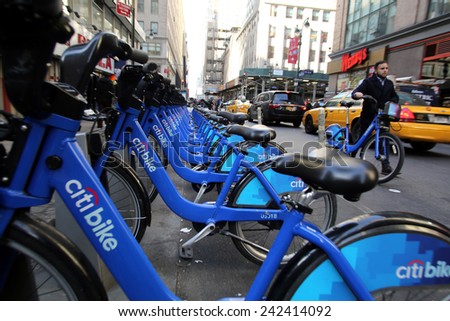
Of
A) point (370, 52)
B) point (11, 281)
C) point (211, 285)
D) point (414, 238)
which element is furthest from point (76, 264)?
point (370, 52)

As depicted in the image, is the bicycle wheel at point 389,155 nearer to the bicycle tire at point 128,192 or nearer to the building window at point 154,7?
the bicycle tire at point 128,192

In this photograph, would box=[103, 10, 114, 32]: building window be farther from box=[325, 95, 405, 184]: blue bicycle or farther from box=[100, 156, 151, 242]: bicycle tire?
box=[100, 156, 151, 242]: bicycle tire

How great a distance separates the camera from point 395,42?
18391 mm

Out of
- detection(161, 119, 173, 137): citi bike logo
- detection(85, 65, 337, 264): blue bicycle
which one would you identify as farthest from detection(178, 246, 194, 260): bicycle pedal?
detection(161, 119, 173, 137): citi bike logo

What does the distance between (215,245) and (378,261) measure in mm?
1920

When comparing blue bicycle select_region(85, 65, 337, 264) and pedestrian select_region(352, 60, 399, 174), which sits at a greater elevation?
pedestrian select_region(352, 60, 399, 174)

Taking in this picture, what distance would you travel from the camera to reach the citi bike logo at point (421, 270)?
133 centimetres

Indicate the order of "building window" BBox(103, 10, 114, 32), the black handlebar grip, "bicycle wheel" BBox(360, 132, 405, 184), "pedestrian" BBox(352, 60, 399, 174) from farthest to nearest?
"building window" BBox(103, 10, 114, 32)
"pedestrian" BBox(352, 60, 399, 174)
"bicycle wheel" BBox(360, 132, 405, 184)
the black handlebar grip

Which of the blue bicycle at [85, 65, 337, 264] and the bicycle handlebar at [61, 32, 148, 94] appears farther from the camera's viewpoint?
the blue bicycle at [85, 65, 337, 264]

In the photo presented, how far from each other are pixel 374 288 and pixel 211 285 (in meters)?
1.34

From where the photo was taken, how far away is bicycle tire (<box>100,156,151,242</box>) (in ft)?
7.73

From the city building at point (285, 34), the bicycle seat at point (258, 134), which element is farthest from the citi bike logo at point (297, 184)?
the city building at point (285, 34)

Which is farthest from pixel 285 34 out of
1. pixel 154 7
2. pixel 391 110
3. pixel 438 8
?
pixel 391 110

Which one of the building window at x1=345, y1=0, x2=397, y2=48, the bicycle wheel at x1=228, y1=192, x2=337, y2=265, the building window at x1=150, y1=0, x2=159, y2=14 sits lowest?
the bicycle wheel at x1=228, y1=192, x2=337, y2=265
